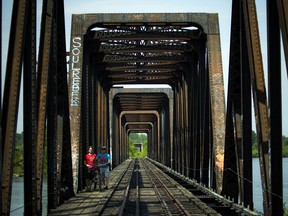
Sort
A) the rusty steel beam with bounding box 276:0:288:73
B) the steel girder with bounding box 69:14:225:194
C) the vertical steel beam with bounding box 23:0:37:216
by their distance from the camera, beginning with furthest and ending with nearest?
1. the steel girder with bounding box 69:14:225:194
2. the vertical steel beam with bounding box 23:0:37:216
3. the rusty steel beam with bounding box 276:0:288:73

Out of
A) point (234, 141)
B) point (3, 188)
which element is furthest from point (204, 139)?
point (3, 188)

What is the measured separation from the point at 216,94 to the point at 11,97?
10.3 metres

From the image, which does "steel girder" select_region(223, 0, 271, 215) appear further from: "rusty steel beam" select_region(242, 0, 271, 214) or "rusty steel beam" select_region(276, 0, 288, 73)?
"rusty steel beam" select_region(276, 0, 288, 73)

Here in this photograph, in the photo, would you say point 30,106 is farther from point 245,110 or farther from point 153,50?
point 153,50

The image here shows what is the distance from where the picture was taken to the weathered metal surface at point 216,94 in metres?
15.4

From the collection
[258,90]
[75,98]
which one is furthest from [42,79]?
[75,98]

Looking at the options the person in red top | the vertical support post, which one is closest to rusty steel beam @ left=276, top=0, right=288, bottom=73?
the vertical support post

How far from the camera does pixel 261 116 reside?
9.17 meters

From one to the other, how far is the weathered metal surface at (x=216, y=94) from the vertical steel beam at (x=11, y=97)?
8.49 metres

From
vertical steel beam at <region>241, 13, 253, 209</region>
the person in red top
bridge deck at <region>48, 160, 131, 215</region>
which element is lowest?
bridge deck at <region>48, 160, 131, 215</region>

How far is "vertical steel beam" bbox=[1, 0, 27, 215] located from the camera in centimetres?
723

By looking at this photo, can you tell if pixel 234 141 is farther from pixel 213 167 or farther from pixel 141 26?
pixel 141 26

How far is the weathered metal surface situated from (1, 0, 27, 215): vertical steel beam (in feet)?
27.8

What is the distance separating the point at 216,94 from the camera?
16781 millimetres
